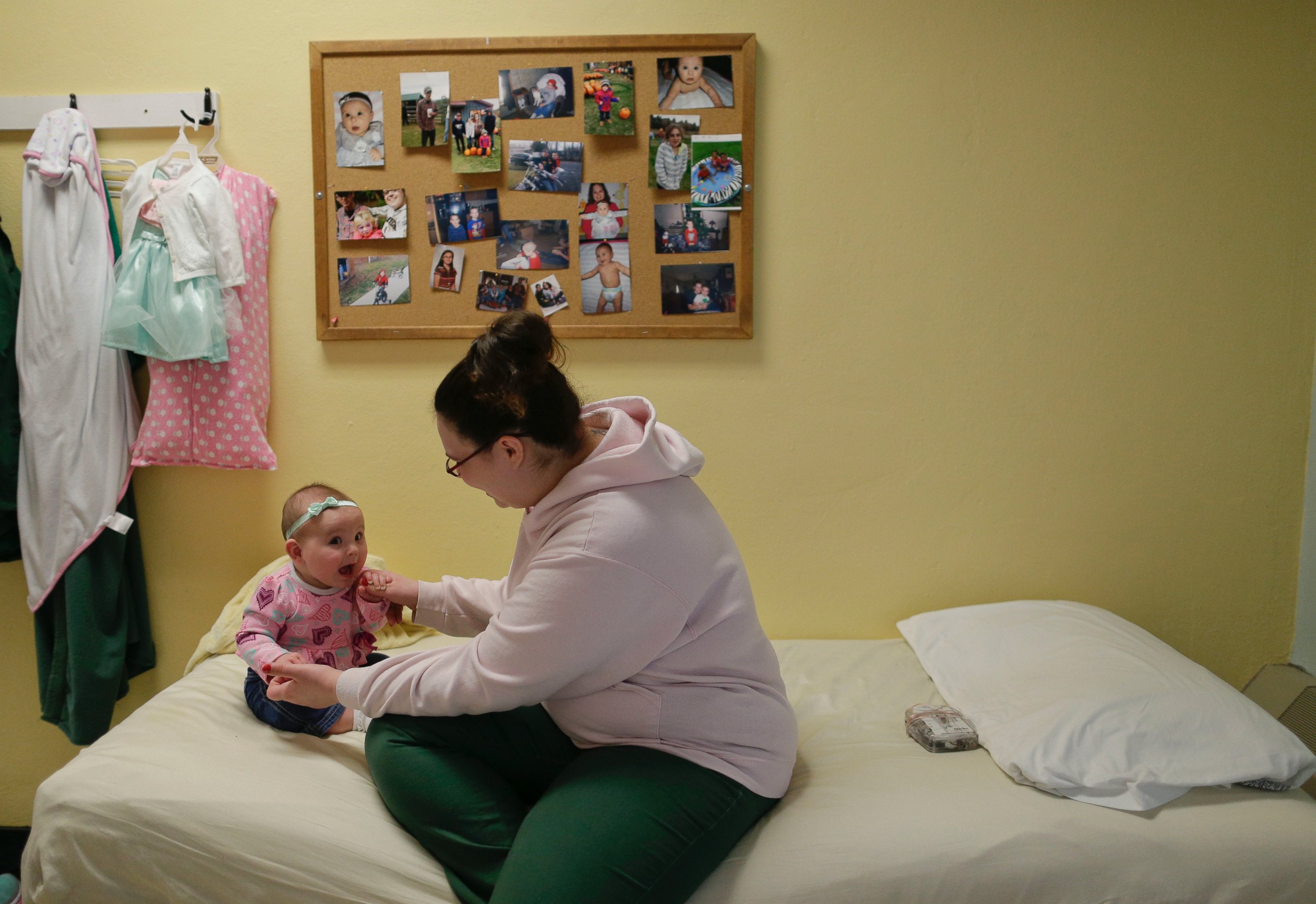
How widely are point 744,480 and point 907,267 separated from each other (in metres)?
0.65

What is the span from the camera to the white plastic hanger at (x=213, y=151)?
1979 millimetres

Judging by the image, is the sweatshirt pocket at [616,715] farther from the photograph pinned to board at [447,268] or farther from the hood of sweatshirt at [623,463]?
the photograph pinned to board at [447,268]

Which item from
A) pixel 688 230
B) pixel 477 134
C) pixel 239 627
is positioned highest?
pixel 477 134

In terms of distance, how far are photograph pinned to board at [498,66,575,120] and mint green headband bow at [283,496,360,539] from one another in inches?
40.2

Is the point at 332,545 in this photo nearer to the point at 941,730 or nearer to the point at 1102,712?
the point at 941,730

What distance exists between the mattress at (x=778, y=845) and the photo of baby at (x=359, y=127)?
4.44 ft

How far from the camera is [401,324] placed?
2004mm

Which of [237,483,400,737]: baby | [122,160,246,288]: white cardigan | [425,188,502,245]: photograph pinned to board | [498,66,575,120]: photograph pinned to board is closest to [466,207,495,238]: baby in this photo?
[425,188,502,245]: photograph pinned to board

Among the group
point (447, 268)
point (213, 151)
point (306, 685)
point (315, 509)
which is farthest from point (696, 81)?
point (306, 685)

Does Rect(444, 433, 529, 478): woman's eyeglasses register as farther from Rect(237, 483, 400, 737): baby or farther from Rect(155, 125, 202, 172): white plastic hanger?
Rect(155, 125, 202, 172): white plastic hanger

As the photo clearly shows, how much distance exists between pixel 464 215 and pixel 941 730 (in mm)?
1530

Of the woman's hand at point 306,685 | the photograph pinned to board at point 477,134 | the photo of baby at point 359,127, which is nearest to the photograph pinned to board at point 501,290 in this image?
the photograph pinned to board at point 477,134

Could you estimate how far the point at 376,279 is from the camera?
2.00 m

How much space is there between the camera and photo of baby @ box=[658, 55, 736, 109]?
6.29 feet
